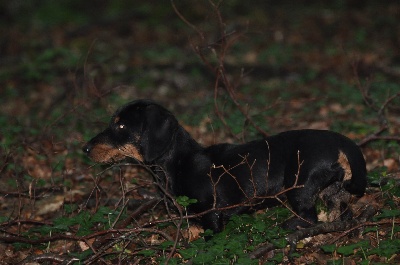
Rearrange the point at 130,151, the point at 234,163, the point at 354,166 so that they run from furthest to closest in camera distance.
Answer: the point at 130,151 → the point at 234,163 → the point at 354,166

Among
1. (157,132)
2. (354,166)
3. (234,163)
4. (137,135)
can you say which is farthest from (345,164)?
(137,135)

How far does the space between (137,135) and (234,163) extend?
3.05 feet

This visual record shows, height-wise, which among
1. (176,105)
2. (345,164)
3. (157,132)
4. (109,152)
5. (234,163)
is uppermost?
(345,164)

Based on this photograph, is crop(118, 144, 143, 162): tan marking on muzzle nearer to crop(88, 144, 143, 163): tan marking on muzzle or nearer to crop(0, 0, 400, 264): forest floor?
crop(88, 144, 143, 163): tan marking on muzzle

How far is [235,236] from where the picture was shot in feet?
18.0

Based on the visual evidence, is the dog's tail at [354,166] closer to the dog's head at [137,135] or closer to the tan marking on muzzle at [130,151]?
the dog's head at [137,135]

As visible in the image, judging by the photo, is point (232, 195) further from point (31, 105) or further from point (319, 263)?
point (31, 105)

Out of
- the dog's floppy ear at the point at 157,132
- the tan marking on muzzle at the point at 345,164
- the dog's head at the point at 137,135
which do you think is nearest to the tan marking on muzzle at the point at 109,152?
the dog's head at the point at 137,135

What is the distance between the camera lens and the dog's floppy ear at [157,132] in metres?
5.90

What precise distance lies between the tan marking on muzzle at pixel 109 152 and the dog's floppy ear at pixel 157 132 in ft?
0.71

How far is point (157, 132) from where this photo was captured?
19.4ft

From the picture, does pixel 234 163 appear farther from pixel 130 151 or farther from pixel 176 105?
pixel 176 105

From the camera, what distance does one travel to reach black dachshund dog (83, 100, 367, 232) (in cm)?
548

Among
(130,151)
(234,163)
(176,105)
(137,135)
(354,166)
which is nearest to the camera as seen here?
(354,166)
